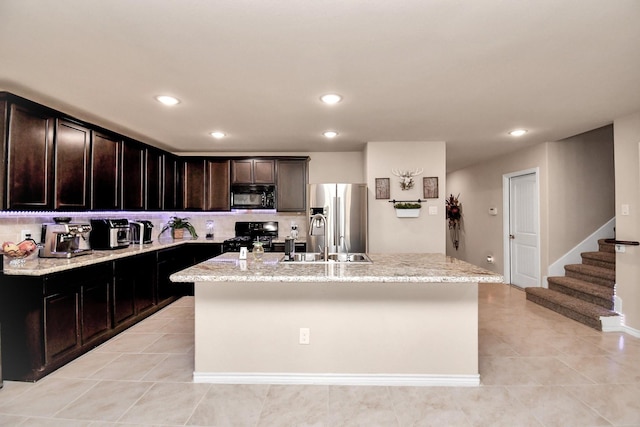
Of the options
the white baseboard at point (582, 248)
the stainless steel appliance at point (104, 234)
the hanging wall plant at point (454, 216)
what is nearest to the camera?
the stainless steel appliance at point (104, 234)

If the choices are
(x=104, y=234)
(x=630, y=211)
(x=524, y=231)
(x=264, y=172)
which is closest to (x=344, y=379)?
(x=104, y=234)

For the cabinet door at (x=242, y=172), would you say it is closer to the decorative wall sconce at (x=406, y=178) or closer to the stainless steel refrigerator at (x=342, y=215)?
the stainless steel refrigerator at (x=342, y=215)

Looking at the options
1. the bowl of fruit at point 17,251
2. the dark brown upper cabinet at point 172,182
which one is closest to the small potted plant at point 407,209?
the dark brown upper cabinet at point 172,182

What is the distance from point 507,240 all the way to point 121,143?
6063 mm

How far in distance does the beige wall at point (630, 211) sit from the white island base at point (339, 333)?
238 centimetres

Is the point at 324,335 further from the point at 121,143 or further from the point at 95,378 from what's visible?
the point at 121,143

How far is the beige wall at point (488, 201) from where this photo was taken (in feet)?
15.4

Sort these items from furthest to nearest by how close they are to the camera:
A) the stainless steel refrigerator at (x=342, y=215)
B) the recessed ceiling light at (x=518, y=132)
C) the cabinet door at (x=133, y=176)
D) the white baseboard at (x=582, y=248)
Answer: the white baseboard at (x=582, y=248), the stainless steel refrigerator at (x=342, y=215), the recessed ceiling light at (x=518, y=132), the cabinet door at (x=133, y=176)

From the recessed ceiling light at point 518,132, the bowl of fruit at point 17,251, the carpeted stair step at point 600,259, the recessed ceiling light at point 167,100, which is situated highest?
the recessed ceiling light at point 167,100

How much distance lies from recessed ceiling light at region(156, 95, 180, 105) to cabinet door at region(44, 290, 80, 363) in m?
1.83

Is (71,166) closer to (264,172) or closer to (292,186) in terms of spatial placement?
(264,172)

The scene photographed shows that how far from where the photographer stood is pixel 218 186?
16.6 feet

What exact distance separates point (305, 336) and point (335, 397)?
0.45 m

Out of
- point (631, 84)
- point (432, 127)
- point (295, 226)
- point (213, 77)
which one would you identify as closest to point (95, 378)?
point (213, 77)
